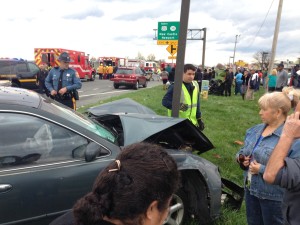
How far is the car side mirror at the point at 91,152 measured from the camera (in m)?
2.59

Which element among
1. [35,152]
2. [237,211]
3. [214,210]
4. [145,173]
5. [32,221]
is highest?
[145,173]

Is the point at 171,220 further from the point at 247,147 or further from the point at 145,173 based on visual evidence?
the point at 145,173

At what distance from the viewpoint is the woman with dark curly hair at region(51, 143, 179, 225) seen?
3.73 ft

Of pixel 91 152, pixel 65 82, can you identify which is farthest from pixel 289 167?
pixel 65 82

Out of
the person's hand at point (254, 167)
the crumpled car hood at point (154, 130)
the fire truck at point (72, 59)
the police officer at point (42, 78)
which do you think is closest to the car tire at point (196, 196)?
the crumpled car hood at point (154, 130)

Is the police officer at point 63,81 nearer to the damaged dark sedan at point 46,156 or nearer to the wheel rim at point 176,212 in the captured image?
the damaged dark sedan at point 46,156

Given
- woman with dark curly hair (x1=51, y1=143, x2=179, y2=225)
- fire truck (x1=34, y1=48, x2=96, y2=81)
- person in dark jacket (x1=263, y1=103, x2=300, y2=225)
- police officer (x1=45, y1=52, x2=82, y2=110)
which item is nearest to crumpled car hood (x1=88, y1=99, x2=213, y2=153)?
person in dark jacket (x1=263, y1=103, x2=300, y2=225)

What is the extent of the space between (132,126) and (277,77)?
43.7 feet

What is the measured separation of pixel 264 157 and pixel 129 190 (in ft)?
5.59

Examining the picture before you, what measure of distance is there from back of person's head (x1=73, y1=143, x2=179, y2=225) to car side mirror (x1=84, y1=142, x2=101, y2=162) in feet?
4.55

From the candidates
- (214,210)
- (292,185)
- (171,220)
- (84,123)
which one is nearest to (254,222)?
(214,210)

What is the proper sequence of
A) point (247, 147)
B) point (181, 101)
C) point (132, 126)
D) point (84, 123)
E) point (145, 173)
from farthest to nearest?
1. point (181, 101)
2. point (132, 126)
3. point (84, 123)
4. point (247, 147)
5. point (145, 173)

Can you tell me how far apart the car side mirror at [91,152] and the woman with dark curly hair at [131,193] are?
4.55 feet

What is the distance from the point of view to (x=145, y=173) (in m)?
1.15
